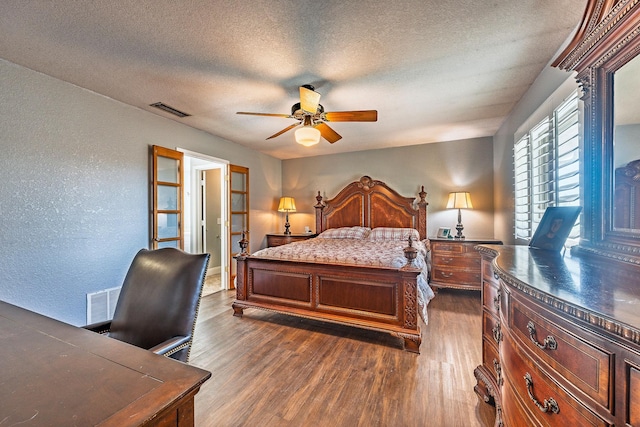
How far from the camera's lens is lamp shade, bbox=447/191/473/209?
4.15 m

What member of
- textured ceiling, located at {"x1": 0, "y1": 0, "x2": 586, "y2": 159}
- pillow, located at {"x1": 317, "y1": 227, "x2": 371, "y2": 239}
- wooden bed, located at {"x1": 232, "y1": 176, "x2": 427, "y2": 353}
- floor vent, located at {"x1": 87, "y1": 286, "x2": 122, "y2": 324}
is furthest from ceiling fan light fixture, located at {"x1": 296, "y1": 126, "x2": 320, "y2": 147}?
floor vent, located at {"x1": 87, "y1": 286, "x2": 122, "y2": 324}

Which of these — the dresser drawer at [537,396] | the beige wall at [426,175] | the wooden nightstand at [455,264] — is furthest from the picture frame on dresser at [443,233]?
the dresser drawer at [537,396]

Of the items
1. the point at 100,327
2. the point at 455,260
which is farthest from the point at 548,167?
the point at 100,327

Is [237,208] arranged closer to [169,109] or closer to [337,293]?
[169,109]

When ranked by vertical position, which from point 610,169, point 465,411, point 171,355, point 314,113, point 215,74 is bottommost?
point 465,411

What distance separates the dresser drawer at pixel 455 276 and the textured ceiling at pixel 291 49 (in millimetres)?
2281

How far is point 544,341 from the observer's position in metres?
0.80

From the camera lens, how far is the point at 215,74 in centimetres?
236

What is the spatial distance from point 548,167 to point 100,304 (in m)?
4.46

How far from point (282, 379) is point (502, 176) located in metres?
3.79

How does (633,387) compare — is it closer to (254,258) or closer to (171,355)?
(171,355)

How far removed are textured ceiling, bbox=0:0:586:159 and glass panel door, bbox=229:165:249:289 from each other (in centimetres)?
157

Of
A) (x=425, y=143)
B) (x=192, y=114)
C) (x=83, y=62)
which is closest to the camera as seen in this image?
(x=83, y=62)

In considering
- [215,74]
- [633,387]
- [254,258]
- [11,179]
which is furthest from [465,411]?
[11,179]
